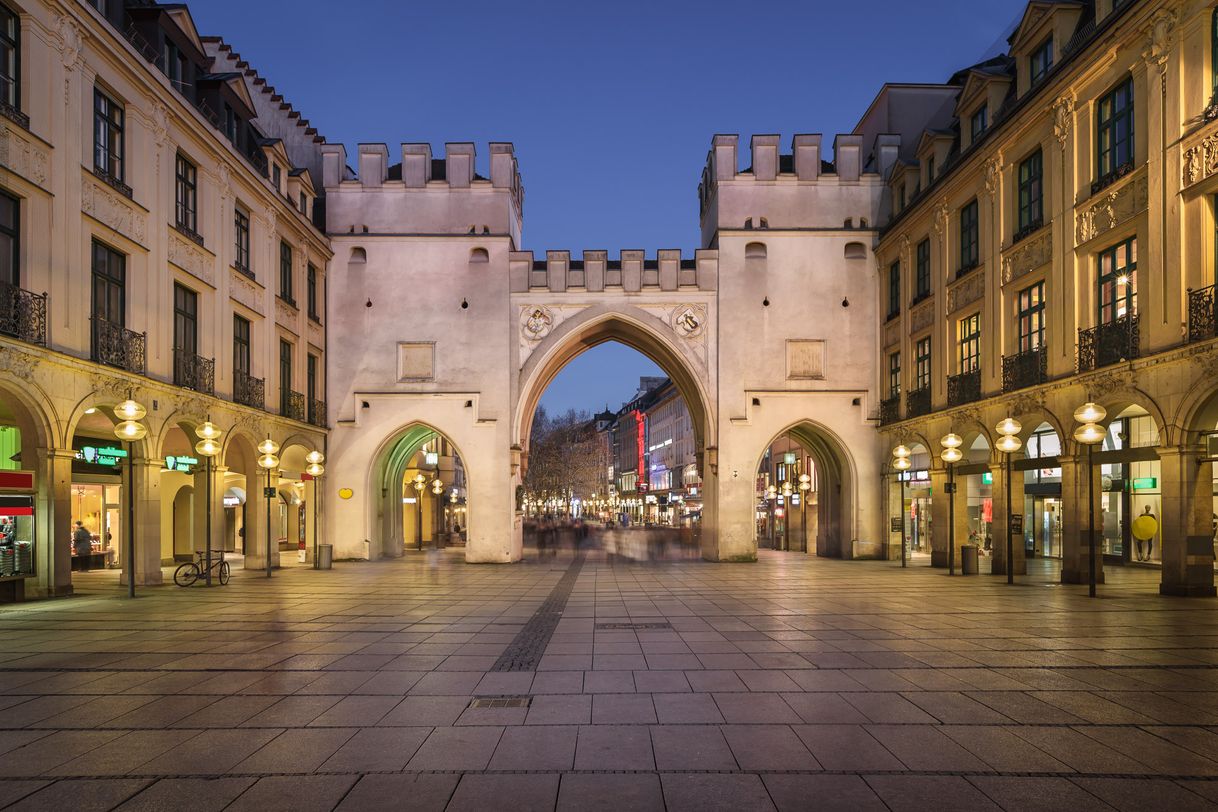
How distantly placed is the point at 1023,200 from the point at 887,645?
56.3ft

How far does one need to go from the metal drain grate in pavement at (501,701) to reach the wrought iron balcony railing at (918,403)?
78.8 feet

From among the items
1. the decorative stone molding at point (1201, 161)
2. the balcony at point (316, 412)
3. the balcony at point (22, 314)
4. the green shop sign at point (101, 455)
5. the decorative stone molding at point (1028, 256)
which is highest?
the decorative stone molding at point (1201, 161)

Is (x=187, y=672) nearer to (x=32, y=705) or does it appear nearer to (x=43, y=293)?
(x=32, y=705)

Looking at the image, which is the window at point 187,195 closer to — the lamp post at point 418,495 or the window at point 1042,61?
the lamp post at point 418,495

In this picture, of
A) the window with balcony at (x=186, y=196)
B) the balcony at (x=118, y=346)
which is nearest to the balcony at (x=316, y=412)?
the window with balcony at (x=186, y=196)

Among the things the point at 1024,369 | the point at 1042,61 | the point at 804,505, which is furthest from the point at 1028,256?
the point at 804,505

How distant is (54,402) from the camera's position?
18250 millimetres

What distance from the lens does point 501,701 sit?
9000 mm

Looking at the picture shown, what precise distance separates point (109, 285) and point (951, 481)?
23241mm

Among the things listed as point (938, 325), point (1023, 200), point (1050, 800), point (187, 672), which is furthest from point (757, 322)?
point (1050, 800)

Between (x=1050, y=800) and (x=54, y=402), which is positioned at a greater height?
(x=54, y=402)

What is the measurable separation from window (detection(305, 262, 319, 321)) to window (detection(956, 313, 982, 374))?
22651mm

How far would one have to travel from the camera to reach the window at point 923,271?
30.8m

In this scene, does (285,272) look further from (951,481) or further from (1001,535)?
(1001,535)
